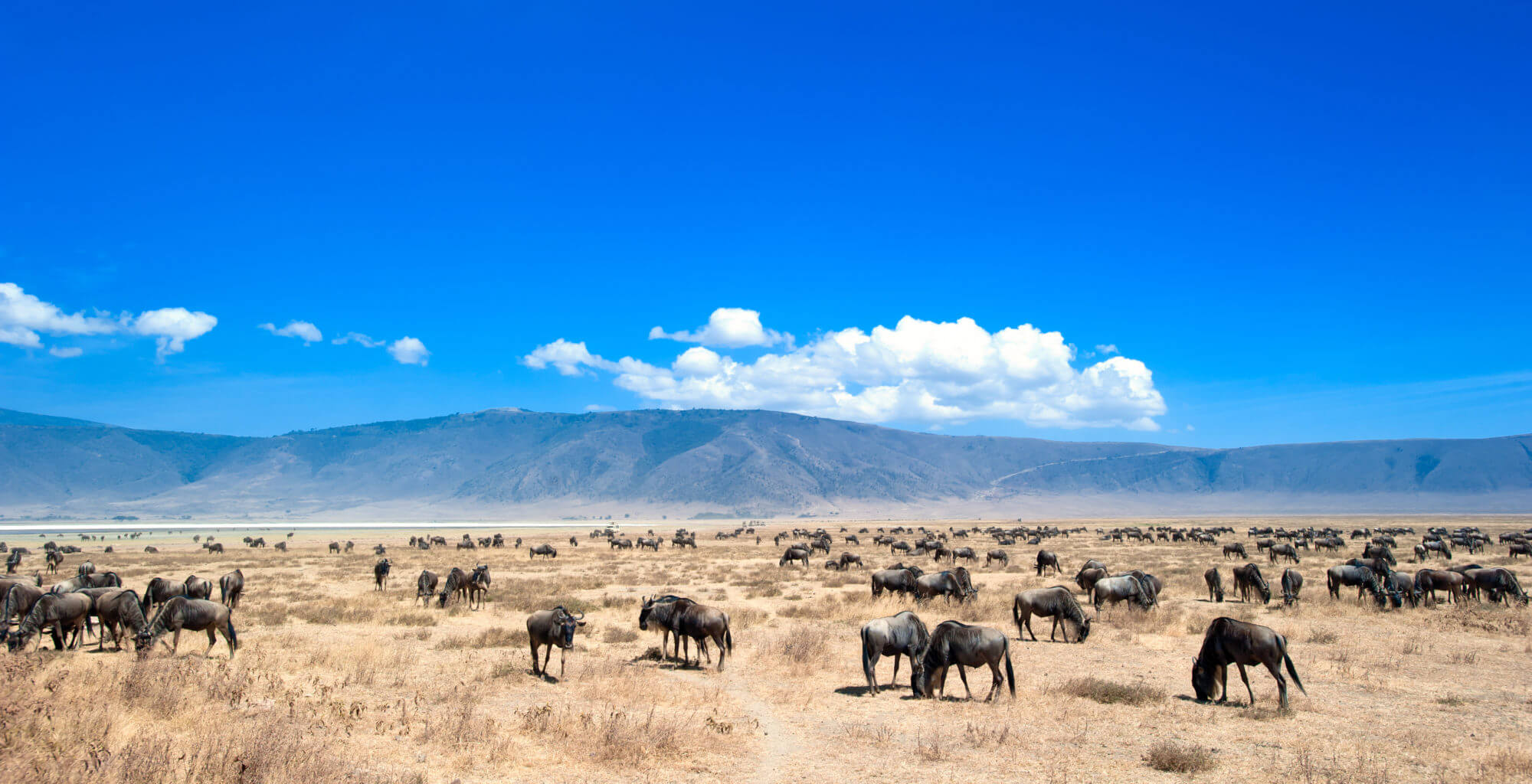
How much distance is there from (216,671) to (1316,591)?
111ft

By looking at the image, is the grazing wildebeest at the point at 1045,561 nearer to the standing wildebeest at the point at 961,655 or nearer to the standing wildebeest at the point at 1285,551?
the standing wildebeest at the point at 1285,551

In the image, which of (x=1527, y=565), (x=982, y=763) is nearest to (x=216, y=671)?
(x=982, y=763)

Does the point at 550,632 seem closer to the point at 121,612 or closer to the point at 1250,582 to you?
the point at 121,612

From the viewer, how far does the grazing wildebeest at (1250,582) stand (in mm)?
26250

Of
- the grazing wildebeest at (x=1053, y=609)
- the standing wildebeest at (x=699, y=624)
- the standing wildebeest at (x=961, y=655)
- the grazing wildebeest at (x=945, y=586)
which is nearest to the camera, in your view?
the standing wildebeest at (x=961, y=655)

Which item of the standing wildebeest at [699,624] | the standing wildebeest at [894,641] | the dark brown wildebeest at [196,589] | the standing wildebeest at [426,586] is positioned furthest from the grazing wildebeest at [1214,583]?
the dark brown wildebeest at [196,589]

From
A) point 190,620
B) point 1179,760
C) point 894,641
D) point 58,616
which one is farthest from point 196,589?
point 1179,760

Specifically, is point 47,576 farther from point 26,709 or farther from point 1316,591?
point 1316,591

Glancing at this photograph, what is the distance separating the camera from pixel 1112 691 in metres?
14.2

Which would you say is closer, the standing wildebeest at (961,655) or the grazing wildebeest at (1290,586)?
the standing wildebeest at (961,655)

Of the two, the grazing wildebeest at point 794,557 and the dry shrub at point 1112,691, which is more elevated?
the dry shrub at point 1112,691

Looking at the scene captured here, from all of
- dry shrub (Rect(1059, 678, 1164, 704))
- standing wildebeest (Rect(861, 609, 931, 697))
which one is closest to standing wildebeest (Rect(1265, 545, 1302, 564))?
dry shrub (Rect(1059, 678, 1164, 704))

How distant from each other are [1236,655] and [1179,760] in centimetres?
408

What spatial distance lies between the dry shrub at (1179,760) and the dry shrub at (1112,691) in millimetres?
3084
